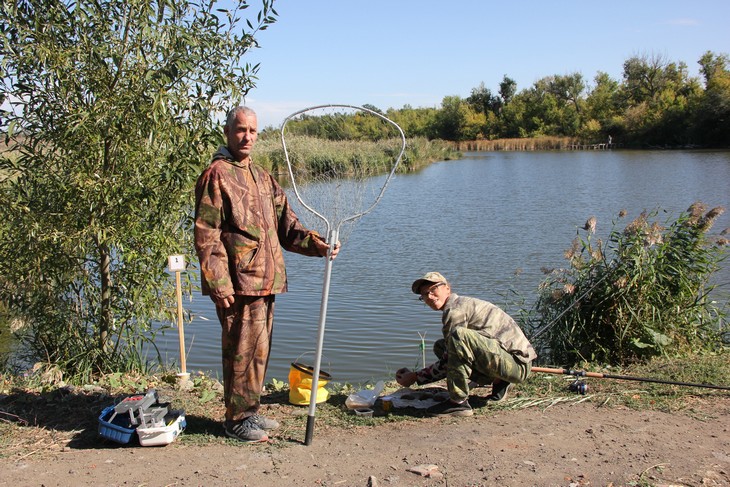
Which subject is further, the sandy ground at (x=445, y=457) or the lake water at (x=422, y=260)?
the lake water at (x=422, y=260)

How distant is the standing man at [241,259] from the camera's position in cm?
444

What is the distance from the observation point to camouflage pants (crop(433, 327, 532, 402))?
4.96 meters

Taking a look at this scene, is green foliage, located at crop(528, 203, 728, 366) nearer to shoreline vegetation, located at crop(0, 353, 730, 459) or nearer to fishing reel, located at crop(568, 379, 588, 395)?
shoreline vegetation, located at crop(0, 353, 730, 459)

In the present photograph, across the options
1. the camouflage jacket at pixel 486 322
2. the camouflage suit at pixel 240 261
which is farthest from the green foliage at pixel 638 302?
the camouflage suit at pixel 240 261

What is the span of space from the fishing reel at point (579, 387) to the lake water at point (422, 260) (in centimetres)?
245

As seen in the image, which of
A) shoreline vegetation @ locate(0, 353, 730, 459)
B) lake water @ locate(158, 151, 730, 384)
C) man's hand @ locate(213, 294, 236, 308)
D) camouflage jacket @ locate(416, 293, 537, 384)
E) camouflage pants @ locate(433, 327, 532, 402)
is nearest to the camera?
man's hand @ locate(213, 294, 236, 308)

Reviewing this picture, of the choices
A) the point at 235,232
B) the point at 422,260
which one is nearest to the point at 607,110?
the point at 422,260

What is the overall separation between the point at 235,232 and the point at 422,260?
10.8 meters

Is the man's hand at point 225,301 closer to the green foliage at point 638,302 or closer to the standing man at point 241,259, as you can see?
the standing man at point 241,259

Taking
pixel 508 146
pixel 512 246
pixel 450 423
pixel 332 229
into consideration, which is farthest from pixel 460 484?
pixel 508 146

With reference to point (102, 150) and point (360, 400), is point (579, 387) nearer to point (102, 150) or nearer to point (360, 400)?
point (360, 400)

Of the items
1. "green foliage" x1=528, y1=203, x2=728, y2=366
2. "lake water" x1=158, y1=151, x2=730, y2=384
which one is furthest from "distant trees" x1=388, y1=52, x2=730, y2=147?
"green foliage" x1=528, y1=203, x2=728, y2=366

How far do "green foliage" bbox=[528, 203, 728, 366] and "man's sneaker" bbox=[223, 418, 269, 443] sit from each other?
10.9ft

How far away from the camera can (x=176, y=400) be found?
5551mm
